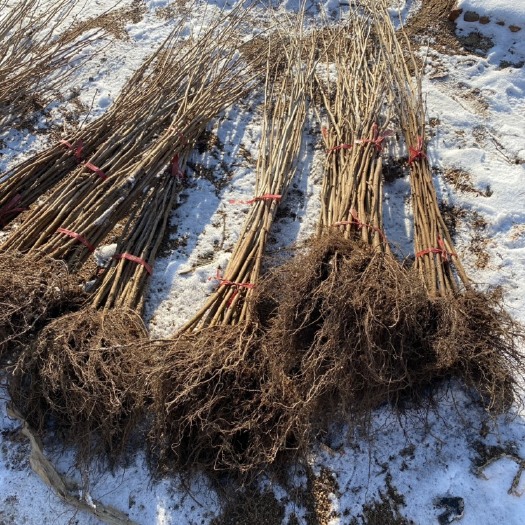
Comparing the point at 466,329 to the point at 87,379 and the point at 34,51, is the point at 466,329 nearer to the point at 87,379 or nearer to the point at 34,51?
the point at 87,379

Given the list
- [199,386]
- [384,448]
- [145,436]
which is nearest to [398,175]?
[384,448]

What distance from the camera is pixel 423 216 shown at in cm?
255

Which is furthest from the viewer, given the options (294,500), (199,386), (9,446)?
(9,446)

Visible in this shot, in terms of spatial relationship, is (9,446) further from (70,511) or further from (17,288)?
(17,288)

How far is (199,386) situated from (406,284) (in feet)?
2.89

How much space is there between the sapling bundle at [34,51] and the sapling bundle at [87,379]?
75.4 inches

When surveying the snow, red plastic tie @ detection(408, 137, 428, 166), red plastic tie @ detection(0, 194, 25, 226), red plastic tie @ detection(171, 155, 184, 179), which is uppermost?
red plastic tie @ detection(0, 194, 25, 226)

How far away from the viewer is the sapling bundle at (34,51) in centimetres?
340

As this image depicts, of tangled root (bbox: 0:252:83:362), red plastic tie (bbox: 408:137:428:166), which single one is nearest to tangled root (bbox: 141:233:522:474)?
tangled root (bbox: 0:252:83:362)

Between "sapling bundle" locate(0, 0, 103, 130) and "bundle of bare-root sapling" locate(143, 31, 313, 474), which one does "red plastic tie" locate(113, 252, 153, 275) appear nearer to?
"bundle of bare-root sapling" locate(143, 31, 313, 474)

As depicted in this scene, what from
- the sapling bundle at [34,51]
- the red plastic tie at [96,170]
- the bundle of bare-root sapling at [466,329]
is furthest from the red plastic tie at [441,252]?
the sapling bundle at [34,51]

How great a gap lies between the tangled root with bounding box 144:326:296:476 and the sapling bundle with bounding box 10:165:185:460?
14 cm

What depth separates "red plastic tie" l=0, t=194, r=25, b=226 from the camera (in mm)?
2789

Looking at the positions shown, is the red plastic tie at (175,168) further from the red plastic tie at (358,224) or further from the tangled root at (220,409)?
the tangled root at (220,409)
